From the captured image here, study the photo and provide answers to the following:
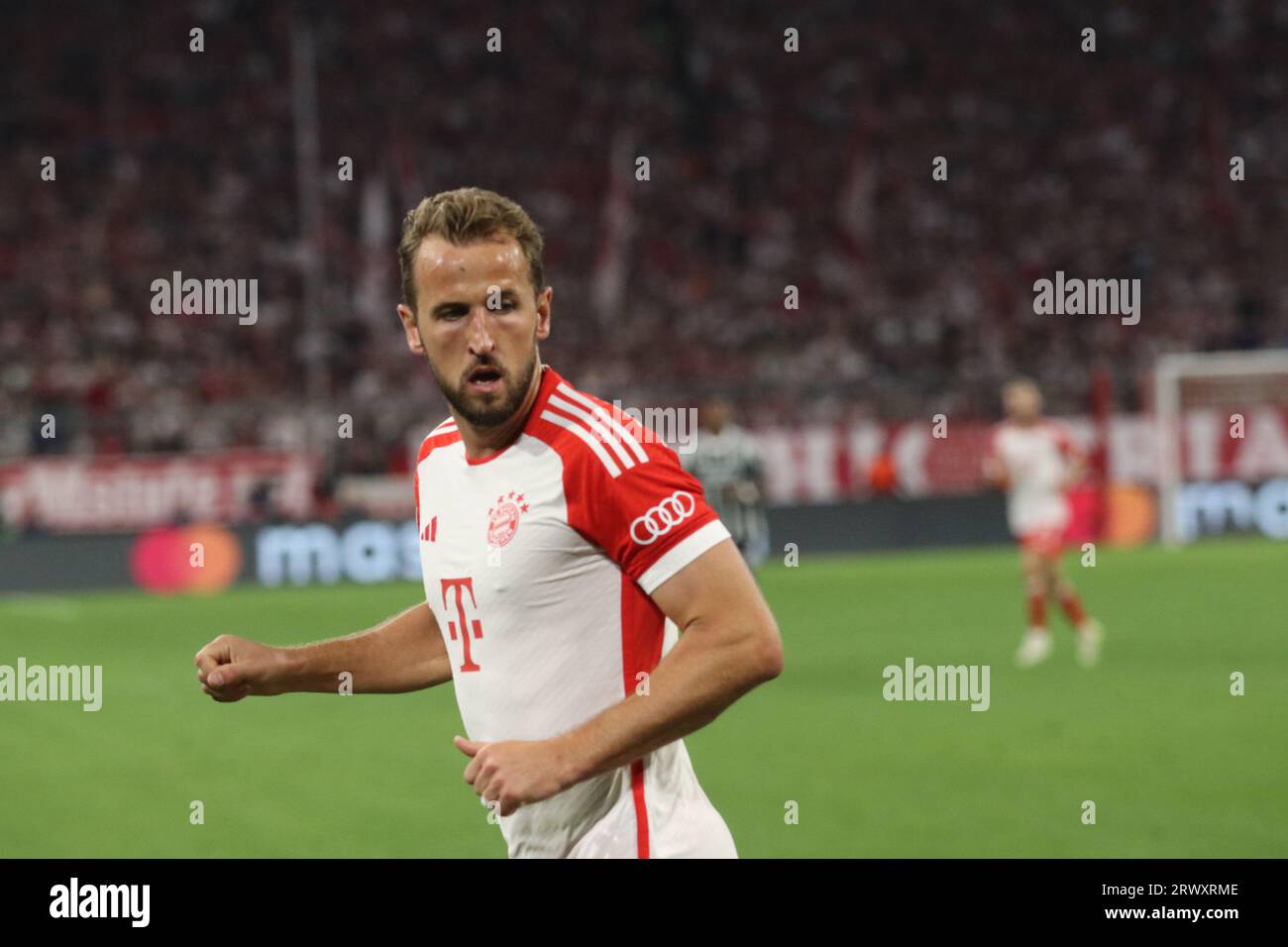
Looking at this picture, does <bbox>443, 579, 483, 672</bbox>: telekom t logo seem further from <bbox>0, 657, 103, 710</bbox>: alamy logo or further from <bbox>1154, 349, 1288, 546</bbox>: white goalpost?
<bbox>1154, 349, 1288, 546</bbox>: white goalpost

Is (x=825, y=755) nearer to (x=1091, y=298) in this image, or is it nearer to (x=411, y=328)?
(x=411, y=328)

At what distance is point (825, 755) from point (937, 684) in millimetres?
3111

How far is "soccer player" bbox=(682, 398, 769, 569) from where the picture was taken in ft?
56.7

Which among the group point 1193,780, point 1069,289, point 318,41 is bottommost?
point 1193,780

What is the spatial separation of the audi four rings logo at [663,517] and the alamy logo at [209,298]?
29.0m

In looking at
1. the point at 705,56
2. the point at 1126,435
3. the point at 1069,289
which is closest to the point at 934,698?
the point at 1126,435

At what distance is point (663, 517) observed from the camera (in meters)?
3.47

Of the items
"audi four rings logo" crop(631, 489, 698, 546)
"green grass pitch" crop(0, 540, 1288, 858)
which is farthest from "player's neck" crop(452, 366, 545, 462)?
"green grass pitch" crop(0, 540, 1288, 858)

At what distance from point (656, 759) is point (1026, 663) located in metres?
11.5

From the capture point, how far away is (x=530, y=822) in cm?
381

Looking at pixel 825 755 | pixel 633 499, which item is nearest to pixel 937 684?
pixel 825 755
